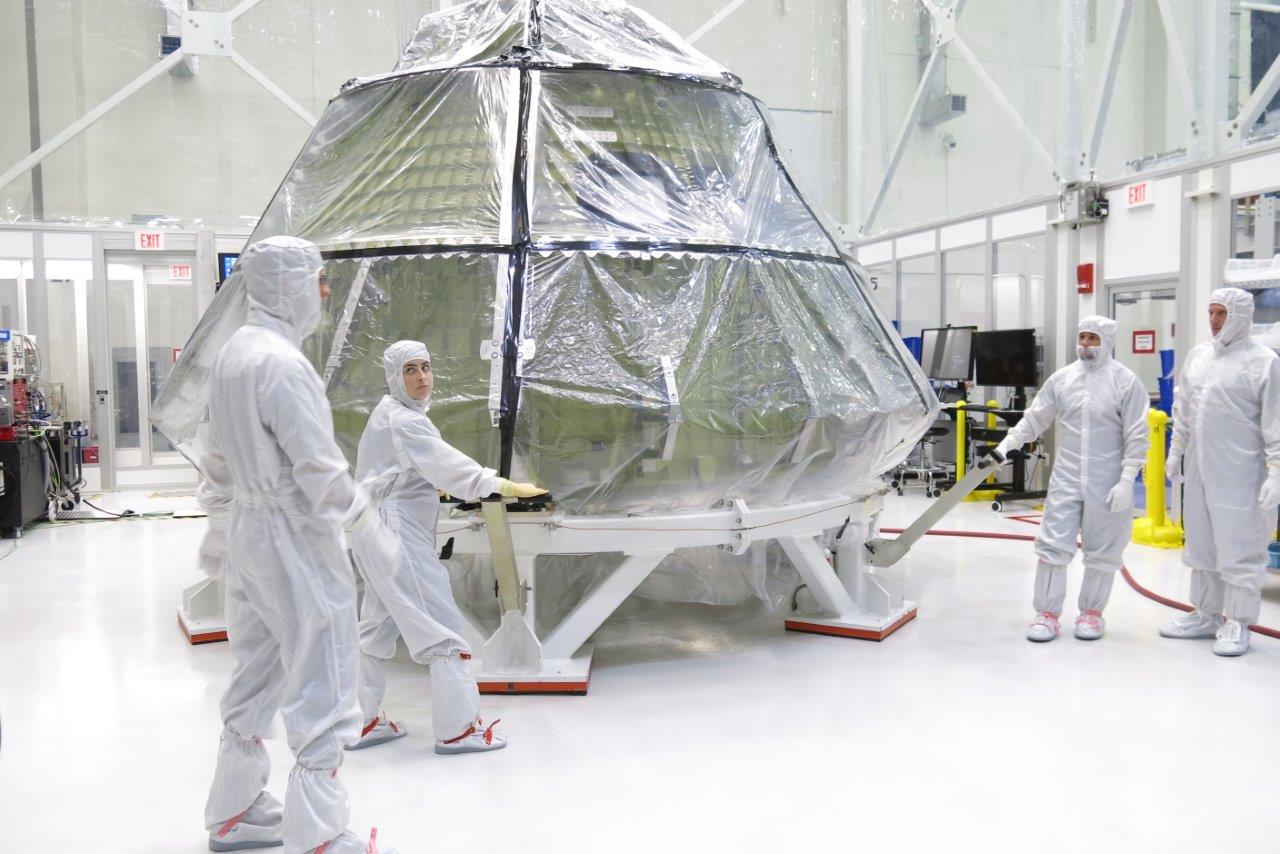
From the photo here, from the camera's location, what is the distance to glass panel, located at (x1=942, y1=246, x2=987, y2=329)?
1091 cm

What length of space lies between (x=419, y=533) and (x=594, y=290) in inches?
60.6

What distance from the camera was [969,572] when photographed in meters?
6.75

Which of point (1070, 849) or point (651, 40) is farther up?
point (651, 40)

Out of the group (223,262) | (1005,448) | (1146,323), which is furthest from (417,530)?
(223,262)

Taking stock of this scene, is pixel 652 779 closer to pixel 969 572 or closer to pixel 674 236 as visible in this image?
pixel 674 236

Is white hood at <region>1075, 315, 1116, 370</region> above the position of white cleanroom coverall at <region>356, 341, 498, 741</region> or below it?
above

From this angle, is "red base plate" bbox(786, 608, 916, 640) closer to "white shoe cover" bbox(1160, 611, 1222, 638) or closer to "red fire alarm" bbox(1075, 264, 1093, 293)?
"white shoe cover" bbox(1160, 611, 1222, 638)

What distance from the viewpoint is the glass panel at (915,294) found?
11852mm

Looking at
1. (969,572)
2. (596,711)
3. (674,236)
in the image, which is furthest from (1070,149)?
(596,711)

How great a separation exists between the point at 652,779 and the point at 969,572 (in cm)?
391

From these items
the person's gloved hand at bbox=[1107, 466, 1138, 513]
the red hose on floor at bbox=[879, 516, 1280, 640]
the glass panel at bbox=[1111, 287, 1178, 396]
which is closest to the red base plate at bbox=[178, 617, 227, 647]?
the person's gloved hand at bbox=[1107, 466, 1138, 513]

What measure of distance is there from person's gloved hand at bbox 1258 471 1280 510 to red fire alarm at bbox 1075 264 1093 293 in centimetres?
450

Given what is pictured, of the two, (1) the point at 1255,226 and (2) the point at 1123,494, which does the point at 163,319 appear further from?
(1) the point at 1255,226

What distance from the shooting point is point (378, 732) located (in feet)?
12.5
